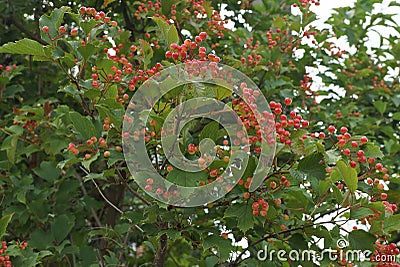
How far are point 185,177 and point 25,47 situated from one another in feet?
1.83

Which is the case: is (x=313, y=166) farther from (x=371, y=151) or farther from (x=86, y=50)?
(x=86, y=50)

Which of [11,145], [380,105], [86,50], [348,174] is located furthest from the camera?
[380,105]

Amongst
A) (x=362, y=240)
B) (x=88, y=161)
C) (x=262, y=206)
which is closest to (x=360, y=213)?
(x=362, y=240)

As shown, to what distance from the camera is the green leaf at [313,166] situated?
1256 millimetres

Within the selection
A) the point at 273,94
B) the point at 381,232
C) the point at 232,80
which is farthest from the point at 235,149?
the point at 273,94

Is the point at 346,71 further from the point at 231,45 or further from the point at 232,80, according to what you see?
the point at 232,80

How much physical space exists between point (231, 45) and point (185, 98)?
1.11 m

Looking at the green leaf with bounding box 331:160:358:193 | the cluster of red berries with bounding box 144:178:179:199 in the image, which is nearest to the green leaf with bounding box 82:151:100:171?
the cluster of red berries with bounding box 144:178:179:199

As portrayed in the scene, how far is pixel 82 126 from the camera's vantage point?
1434mm

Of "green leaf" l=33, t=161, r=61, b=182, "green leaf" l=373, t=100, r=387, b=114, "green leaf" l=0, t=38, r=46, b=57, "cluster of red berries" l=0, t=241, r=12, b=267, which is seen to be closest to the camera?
"green leaf" l=0, t=38, r=46, b=57

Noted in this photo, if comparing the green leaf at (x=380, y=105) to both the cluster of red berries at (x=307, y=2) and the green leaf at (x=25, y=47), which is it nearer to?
the cluster of red berries at (x=307, y=2)

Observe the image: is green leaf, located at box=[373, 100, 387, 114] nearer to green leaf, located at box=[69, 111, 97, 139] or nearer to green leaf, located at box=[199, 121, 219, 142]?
green leaf, located at box=[199, 121, 219, 142]

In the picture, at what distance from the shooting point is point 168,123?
4.33ft

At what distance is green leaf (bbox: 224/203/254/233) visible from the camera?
1315 mm
